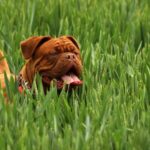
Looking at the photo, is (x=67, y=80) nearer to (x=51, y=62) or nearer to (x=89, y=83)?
(x=51, y=62)

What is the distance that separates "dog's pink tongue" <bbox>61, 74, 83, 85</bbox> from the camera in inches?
144

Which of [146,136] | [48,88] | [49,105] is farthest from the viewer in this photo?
[48,88]

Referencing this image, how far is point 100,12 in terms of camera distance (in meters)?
5.12

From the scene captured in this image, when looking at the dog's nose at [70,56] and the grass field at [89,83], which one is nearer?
the grass field at [89,83]

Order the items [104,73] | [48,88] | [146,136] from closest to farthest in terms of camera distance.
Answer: [146,136] → [48,88] → [104,73]

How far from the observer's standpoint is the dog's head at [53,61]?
3668 mm

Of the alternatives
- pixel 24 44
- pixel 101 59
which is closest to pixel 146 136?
pixel 24 44

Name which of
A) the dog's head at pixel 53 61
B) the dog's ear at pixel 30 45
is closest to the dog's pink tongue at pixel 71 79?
the dog's head at pixel 53 61

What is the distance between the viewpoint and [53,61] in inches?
146

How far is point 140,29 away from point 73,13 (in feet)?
1.31

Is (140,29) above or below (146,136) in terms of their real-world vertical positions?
below

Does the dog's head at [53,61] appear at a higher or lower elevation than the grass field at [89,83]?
higher

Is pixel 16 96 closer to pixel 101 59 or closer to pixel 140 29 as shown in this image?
pixel 101 59

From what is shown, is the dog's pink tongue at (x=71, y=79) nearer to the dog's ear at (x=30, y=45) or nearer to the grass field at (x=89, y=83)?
the grass field at (x=89, y=83)
